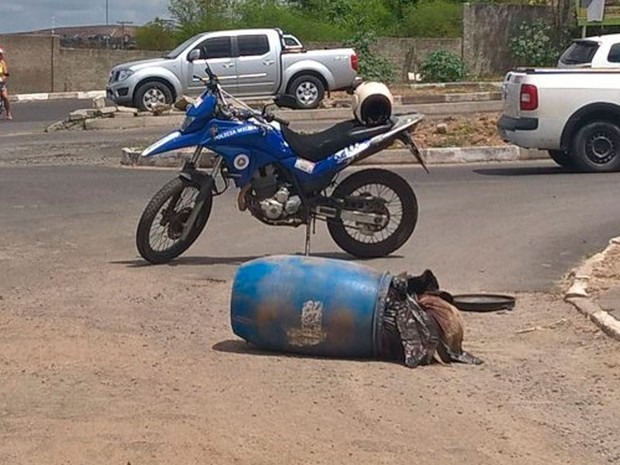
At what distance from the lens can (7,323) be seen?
8406 mm

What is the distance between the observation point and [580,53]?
68.0 ft

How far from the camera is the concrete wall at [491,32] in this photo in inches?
1510

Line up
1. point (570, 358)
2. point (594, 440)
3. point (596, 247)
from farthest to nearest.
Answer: point (596, 247) < point (570, 358) < point (594, 440)

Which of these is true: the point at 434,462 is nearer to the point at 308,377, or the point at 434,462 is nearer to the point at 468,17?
the point at 308,377

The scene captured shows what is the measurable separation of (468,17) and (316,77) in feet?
41.0

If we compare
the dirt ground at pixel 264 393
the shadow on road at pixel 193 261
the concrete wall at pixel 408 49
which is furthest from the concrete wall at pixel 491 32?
the dirt ground at pixel 264 393

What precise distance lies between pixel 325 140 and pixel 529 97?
21.5ft

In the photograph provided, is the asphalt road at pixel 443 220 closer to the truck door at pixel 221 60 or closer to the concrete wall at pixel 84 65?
the truck door at pixel 221 60

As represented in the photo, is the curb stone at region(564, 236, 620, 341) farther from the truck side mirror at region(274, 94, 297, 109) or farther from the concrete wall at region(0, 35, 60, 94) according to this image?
the concrete wall at region(0, 35, 60, 94)

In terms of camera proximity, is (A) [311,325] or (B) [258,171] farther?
(B) [258,171]

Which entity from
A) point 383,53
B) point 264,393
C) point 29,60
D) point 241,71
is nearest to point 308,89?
point 241,71

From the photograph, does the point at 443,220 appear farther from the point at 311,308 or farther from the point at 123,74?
the point at 123,74

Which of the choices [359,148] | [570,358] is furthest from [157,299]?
[570,358]

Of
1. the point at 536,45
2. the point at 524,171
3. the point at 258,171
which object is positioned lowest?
the point at 524,171
